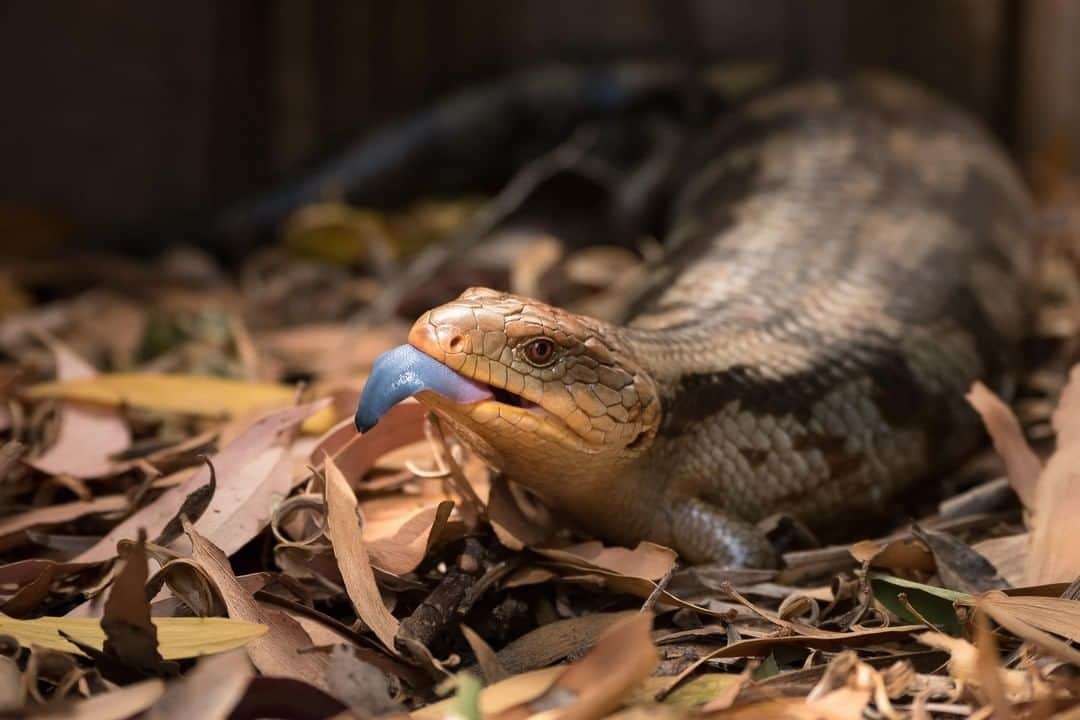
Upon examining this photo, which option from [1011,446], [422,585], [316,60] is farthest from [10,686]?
[316,60]

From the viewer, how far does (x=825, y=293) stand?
2547mm

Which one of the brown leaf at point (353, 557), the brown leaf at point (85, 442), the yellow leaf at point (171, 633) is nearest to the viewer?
the yellow leaf at point (171, 633)

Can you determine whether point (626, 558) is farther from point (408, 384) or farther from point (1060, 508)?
point (1060, 508)

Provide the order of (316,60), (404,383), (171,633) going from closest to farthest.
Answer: (171,633) → (404,383) → (316,60)

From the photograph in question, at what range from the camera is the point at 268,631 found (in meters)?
1.66

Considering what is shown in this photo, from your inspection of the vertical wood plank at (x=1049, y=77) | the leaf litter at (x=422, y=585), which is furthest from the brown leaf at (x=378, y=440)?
the vertical wood plank at (x=1049, y=77)

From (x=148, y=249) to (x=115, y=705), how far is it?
323cm

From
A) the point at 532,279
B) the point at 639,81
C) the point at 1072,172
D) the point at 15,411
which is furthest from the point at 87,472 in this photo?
the point at 1072,172

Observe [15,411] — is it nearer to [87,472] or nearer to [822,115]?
[87,472]

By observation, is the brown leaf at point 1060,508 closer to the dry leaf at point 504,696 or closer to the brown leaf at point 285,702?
the dry leaf at point 504,696

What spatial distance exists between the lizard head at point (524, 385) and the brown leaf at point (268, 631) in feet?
0.95

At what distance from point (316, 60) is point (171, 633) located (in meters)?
3.49

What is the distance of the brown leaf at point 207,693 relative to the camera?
135 cm

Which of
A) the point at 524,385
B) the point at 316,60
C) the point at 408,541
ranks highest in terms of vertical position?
the point at 316,60
